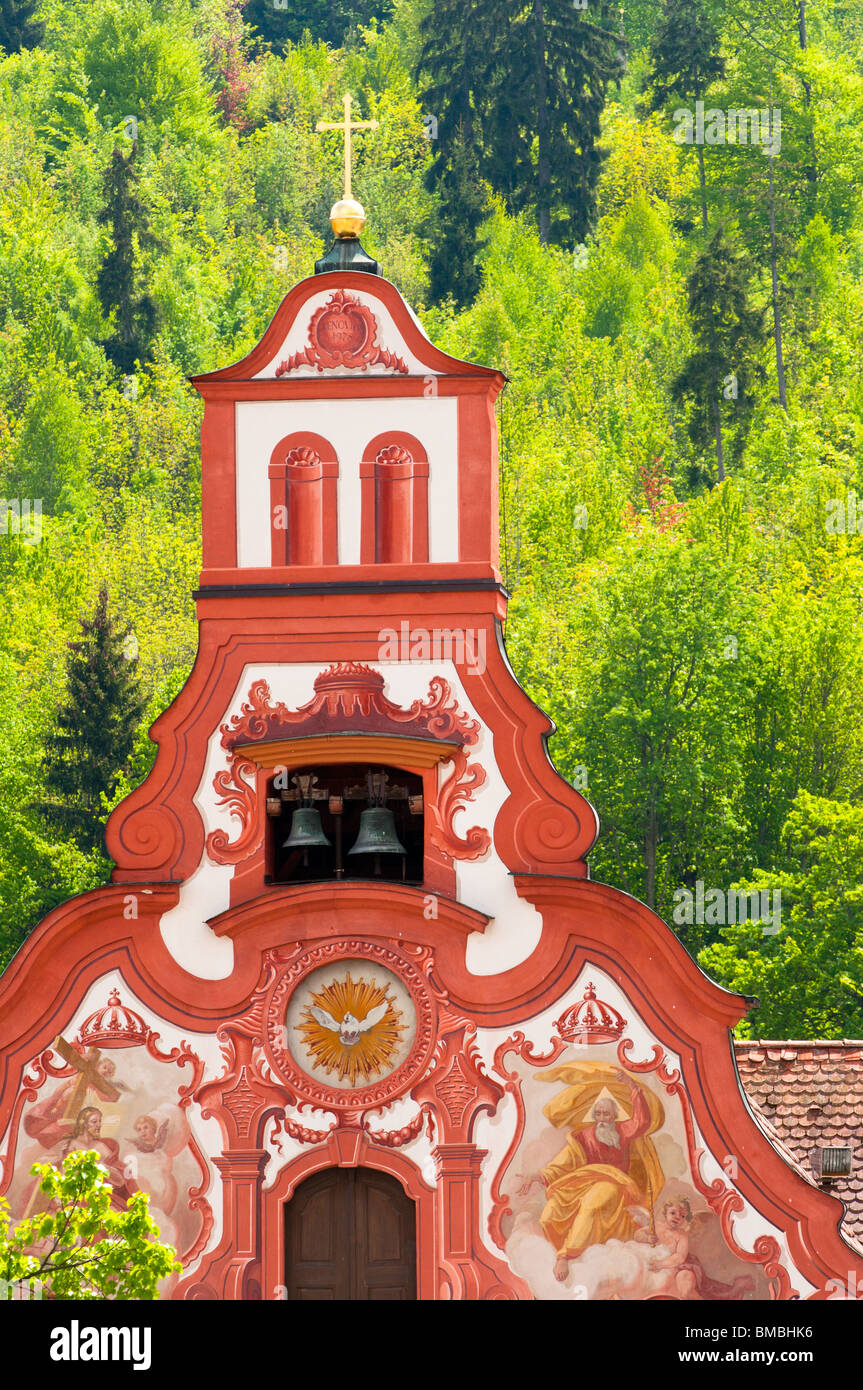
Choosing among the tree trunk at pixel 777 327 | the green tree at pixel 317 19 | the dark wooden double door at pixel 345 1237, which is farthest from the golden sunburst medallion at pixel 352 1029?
the green tree at pixel 317 19

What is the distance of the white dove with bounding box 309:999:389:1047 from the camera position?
22.1 metres

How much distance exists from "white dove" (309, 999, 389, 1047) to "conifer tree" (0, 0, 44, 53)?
80298mm

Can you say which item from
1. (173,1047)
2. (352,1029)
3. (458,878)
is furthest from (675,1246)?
(173,1047)

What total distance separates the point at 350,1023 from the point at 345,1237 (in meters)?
1.87

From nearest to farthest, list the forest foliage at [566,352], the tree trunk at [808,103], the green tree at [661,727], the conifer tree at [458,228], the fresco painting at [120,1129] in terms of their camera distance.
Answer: the fresco painting at [120,1129] < the green tree at [661,727] < the forest foliage at [566,352] < the conifer tree at [458,228] < the tree trunk at [808,103]

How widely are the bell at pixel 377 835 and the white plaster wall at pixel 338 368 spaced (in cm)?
400

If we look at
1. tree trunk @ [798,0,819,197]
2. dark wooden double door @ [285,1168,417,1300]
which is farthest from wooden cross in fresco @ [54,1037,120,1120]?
tree trunk @ [798,0,819,197]

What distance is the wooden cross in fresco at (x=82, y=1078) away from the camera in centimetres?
2222

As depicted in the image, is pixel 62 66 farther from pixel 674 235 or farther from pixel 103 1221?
pixel 103 1221

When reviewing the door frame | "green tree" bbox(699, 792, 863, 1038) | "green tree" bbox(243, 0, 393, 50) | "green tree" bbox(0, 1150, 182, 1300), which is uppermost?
"green tree" bbox(243, 0, 393, 50)

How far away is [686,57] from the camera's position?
78.0 meters

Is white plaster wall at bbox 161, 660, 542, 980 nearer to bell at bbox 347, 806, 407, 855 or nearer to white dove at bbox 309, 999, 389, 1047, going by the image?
bell at bbox 347, 806, 407, 855

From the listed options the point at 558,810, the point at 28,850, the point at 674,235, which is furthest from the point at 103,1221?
the point at 674,235

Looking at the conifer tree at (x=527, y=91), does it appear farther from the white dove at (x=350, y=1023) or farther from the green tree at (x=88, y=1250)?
the green tree at (x=88, y=1250)
